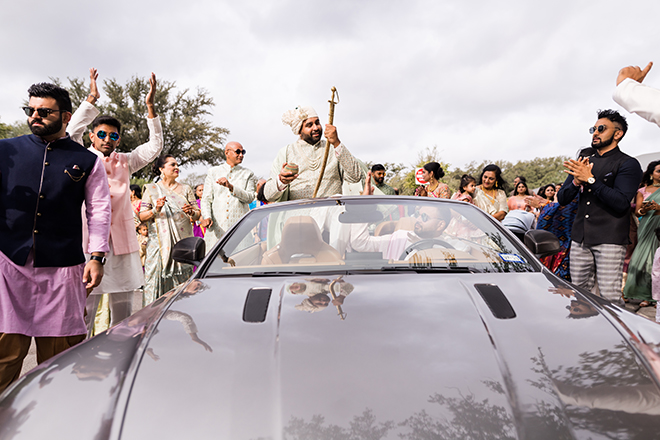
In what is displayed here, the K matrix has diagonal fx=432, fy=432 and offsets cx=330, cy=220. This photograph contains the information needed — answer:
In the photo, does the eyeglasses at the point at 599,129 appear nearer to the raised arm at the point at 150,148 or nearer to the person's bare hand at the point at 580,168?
the person's bare hand at the point at 580,168

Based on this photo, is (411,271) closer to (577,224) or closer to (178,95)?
(577,224)

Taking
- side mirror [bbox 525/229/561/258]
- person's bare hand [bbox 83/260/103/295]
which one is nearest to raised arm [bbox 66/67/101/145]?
person's bare hand [bbox 83/260/103/295]

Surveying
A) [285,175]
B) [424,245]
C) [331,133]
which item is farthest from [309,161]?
[424,245]

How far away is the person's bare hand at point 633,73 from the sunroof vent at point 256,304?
9.72 feet

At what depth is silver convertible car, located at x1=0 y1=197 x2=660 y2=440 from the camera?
1049 millimetres

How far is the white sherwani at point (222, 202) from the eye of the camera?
5590 mm

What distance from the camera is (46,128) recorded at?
2445mm

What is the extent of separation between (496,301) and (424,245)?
0.72m

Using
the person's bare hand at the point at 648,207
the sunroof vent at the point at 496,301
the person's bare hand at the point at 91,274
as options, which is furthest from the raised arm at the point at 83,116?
the person's bare hand at the point at 648,207

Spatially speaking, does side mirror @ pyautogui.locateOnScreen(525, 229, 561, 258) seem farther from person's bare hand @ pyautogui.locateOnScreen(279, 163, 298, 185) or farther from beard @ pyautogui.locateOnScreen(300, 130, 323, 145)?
beard @ pyautogui.locateOnScreen(300, 130, 323, 145)

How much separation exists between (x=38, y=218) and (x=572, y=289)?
2.74 meters

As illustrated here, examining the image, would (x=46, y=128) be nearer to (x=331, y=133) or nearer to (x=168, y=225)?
(x=331, y=133)

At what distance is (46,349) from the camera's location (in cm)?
248

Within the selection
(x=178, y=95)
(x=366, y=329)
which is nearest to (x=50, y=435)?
(x=366, y=329)
